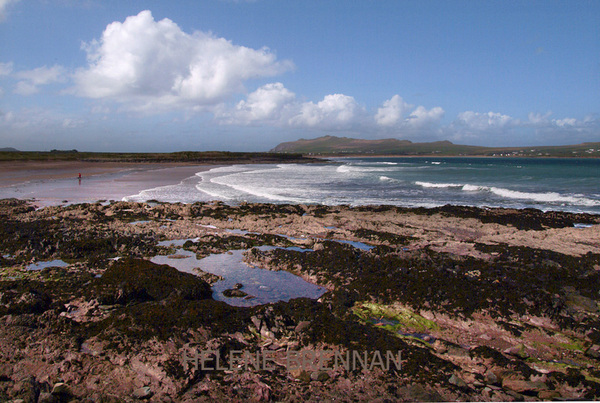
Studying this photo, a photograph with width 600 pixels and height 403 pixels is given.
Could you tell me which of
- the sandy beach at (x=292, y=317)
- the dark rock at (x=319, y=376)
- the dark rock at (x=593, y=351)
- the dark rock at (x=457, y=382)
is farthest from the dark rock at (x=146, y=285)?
the dark rock at (x=593, y=351)

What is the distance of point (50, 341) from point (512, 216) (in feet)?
53.8

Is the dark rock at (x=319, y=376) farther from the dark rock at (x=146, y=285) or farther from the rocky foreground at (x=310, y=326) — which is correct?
the dark rock at (x=146, y=285)

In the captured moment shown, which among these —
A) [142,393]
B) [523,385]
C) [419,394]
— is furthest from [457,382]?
[142,393]

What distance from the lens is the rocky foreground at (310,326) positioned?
4.13 m

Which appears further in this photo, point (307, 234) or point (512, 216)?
point (512, 216)

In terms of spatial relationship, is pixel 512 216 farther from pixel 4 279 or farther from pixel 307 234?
pixel 4 279

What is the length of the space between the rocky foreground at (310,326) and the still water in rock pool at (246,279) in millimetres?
296

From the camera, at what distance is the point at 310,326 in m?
5.28

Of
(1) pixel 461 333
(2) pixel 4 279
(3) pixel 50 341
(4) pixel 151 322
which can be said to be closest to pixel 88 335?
(3) pixel 50 341

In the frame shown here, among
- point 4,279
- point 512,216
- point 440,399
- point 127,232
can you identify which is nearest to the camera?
point 440,399

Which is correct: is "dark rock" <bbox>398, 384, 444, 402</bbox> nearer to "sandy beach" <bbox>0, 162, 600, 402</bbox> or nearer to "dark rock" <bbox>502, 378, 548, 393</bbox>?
"sandy beach" <bbox>0, 162, 600, 402</bbox>

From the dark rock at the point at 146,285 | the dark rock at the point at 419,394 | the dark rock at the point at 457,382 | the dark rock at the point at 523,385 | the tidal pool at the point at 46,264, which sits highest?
the dark rock at the point at 146,285

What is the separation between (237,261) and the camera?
9227mm

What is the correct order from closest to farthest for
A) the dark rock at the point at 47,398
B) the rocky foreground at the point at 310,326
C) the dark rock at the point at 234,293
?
the dark rock at the point at 47,398 < the rocky foreground at the point at 310,326 < the dark rock at the point at 234,293
